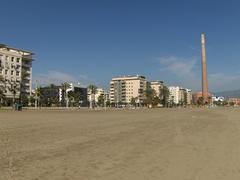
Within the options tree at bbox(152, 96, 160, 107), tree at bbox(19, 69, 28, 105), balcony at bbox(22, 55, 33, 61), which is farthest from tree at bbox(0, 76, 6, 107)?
tree at bbox(152, 96, 160, 107)

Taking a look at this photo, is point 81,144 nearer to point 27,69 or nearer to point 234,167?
point 234,167

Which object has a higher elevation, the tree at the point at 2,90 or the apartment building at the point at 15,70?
the apartment building at the point at 15,70

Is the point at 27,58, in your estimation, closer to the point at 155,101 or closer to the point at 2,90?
the point at 2,90

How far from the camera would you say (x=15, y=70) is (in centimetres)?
12688

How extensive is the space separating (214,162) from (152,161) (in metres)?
1.86

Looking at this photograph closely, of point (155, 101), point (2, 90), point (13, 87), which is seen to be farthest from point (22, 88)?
point (155, 101)

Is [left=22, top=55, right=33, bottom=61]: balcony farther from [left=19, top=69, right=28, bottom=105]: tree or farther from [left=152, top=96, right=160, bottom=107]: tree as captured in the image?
[left=152, top=96, right=160, bottom=107]: tree

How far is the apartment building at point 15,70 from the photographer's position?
120 meters

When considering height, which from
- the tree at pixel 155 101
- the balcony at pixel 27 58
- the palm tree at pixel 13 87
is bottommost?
the tree at pixel 155 101

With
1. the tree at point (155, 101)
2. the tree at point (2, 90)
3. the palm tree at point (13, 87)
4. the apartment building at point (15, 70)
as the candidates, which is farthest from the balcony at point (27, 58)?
the tree at point (155, 101)

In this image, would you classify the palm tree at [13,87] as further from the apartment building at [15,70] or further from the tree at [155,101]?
the tree at [155,101]

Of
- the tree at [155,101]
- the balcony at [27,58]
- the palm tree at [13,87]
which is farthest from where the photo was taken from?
the tree at [155,101]

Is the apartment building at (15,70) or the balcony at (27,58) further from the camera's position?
the balcony at (27,58)

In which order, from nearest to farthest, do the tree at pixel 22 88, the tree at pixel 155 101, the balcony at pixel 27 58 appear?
the tree at pixel 22 88, the balcony at pixel 27 58, the tree at pixel 155 101
